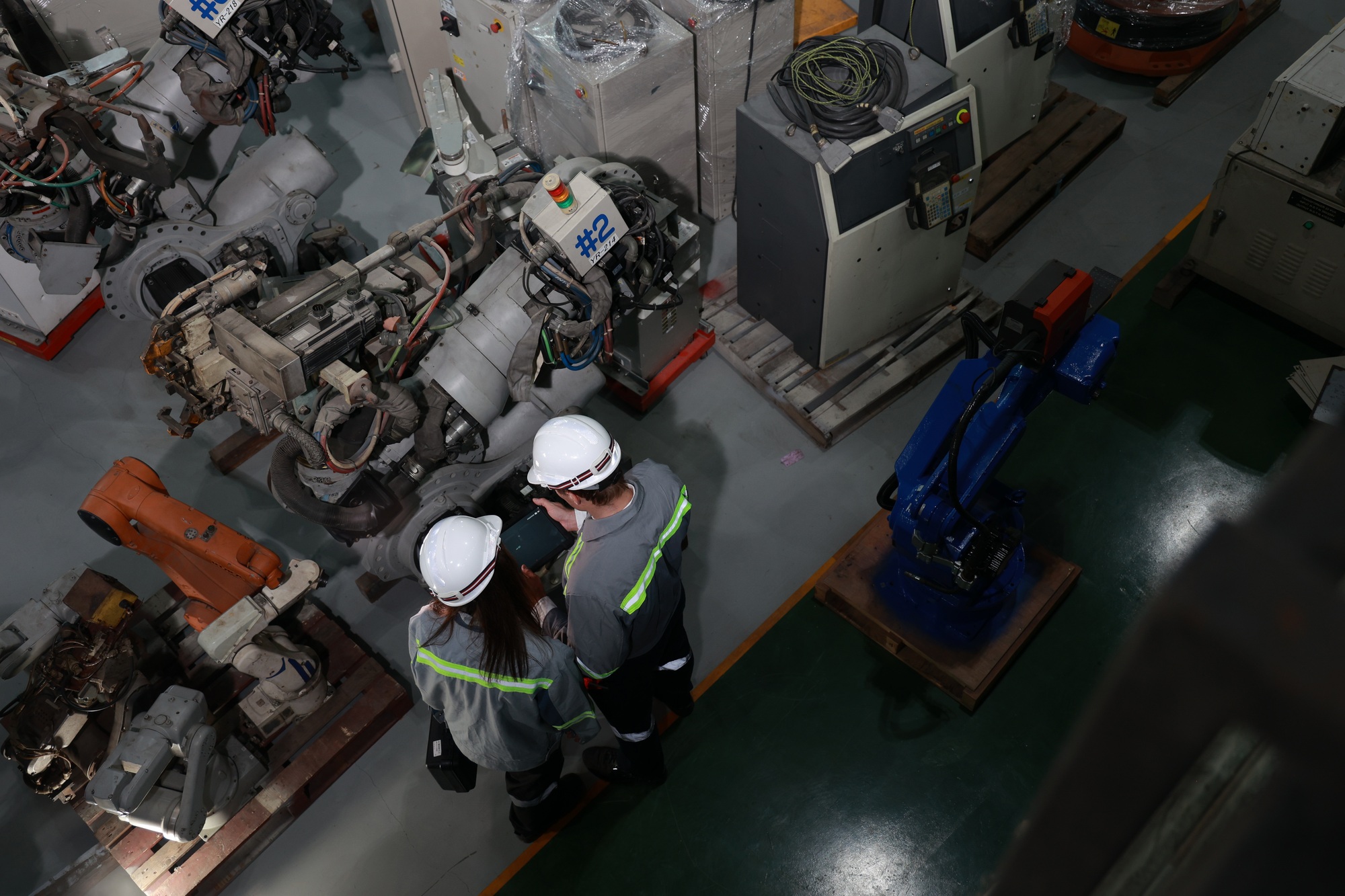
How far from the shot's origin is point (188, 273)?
489cm

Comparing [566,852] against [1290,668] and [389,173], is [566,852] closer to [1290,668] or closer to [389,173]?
[1290,668]

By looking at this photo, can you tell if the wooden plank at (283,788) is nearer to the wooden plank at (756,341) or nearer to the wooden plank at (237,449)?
the wooden plank at (237,449)

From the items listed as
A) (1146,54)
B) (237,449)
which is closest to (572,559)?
(237,449)

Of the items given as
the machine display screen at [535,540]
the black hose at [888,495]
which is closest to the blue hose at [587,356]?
the machine display screen at [535,540]

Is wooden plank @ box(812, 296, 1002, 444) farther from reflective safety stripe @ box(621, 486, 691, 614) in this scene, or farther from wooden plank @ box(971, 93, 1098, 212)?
reflective safety stripe @ box(621, 486, 691, 614)

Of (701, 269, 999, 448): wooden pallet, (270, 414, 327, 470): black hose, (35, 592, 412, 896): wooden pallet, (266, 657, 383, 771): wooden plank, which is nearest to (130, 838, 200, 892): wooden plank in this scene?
(35, 592, 412, 896): wooden pallet

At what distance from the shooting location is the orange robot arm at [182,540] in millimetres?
3789

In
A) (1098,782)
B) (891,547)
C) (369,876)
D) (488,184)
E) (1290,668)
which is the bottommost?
(369,876)

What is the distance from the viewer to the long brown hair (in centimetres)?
292

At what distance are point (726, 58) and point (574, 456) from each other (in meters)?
2.93

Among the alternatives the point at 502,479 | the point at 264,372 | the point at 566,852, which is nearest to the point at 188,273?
the point at 264,372

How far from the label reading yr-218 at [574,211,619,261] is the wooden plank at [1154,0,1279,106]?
4289mm

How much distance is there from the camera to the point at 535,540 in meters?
4.07

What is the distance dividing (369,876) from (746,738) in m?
1.63
